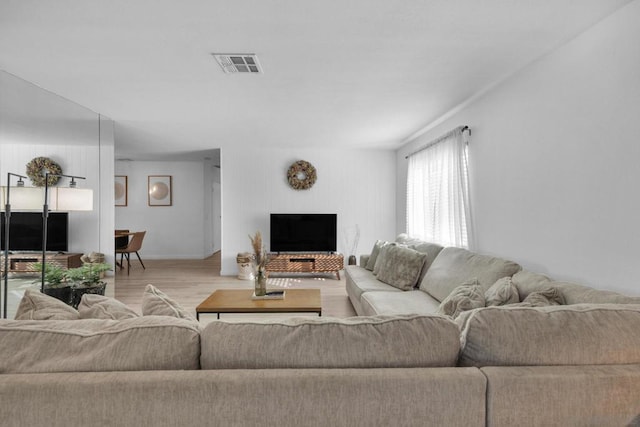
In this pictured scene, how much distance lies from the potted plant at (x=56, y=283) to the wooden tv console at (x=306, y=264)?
3.24 meters

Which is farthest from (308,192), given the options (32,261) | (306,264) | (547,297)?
(547,297)

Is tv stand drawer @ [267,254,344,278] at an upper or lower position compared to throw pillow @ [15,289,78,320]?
lower

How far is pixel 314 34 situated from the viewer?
2.44 meters

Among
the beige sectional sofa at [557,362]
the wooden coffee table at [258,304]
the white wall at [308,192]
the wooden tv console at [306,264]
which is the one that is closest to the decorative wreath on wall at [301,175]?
the white wall at [308,192]

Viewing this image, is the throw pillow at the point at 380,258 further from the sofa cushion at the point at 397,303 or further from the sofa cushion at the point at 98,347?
the sofa cushion at the point at 98,347

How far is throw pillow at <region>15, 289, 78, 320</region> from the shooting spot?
1.35 meters

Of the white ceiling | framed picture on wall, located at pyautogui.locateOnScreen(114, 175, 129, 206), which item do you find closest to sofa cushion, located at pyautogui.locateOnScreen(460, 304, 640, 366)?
the white ceiling

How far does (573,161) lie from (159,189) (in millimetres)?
8506

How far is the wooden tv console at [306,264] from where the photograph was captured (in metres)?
6.55

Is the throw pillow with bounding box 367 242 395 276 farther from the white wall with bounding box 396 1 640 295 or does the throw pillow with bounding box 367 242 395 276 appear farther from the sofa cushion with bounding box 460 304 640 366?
the sofa cushion with bounding box 460 304 640 366

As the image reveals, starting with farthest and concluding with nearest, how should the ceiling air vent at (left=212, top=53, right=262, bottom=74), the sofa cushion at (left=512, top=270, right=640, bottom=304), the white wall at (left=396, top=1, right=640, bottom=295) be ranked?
the ceiling air vent at (left=212, top=53, right=262, bottom=74), the white wall at (left=396, top=1, right=640, bottom=295), the sofa cushion at (left=512, top=270, right=640, bottom=304)

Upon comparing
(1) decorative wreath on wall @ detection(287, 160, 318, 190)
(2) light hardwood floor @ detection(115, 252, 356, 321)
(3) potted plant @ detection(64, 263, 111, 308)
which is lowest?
(2) light hardwood floor @ detection(115, 252, 356, 321)

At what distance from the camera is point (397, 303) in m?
3.27

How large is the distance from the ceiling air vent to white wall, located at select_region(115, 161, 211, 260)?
250 inches
